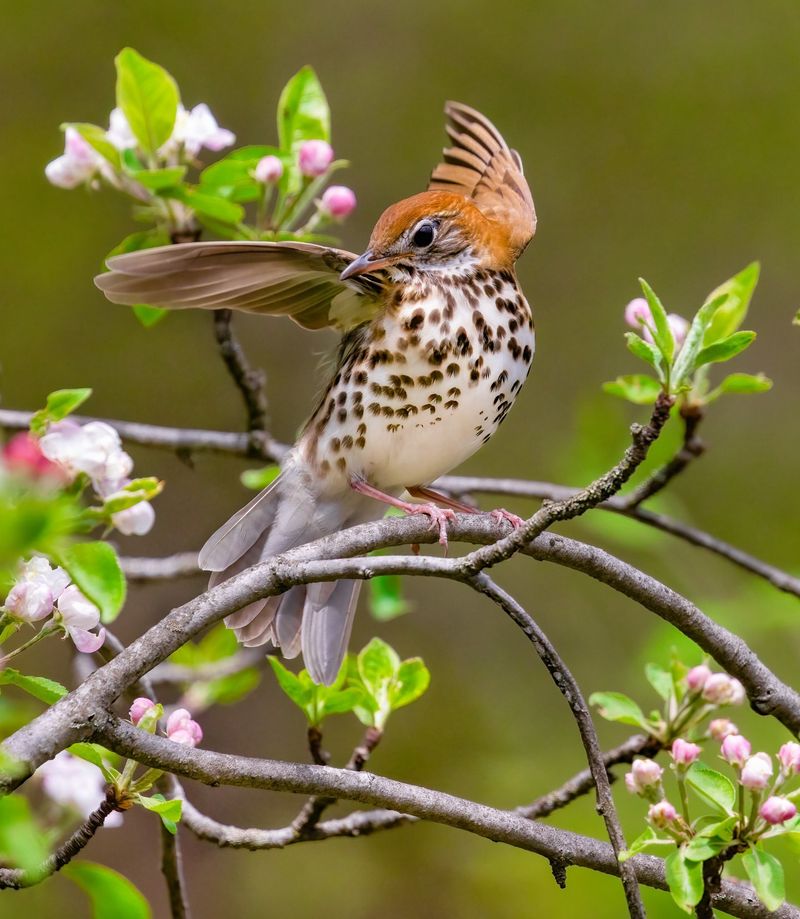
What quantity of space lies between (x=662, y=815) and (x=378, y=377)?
1198 mm

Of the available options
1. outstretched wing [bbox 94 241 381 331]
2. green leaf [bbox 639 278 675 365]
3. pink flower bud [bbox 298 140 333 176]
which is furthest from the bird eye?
green leaf [bbox 639 278 675 365]

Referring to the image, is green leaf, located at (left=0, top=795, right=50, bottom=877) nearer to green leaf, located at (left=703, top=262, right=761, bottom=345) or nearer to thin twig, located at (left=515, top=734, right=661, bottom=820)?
thin twig, located at (left=515, top=734, right=661, bottom=820)

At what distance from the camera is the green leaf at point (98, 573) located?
144 cm

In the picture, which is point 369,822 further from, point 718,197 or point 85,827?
point 718,197

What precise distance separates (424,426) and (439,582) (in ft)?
10.0

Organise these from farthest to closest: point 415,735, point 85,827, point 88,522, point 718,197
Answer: point 718,197 → point 415,735 → point 85,827 → point 88,522

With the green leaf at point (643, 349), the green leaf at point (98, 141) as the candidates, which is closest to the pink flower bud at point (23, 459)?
the green leaf at point (643, 349)

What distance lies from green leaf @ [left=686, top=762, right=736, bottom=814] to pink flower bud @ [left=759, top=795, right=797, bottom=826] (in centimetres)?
4

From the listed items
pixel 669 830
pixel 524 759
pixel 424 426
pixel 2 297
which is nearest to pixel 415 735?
pixel 524 759

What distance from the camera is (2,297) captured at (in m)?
5.45

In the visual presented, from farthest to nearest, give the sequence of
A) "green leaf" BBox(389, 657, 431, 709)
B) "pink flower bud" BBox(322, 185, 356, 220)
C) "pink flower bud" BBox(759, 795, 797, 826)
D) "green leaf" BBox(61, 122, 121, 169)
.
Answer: "pink flower bud" BBox(322, 185, 356, 220) < "green leaf" BBox(61, 122, 121, 169) < "green leaf" BBox(389, 657, 431, 709) < "pink flower bud" BBox(759, 795, 797, 826)

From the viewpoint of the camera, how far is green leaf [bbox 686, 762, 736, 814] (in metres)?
1.77

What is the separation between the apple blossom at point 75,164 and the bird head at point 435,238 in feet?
1.97

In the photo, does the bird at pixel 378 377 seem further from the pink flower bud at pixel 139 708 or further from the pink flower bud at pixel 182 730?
the pink flower bud at pixel 139 708
